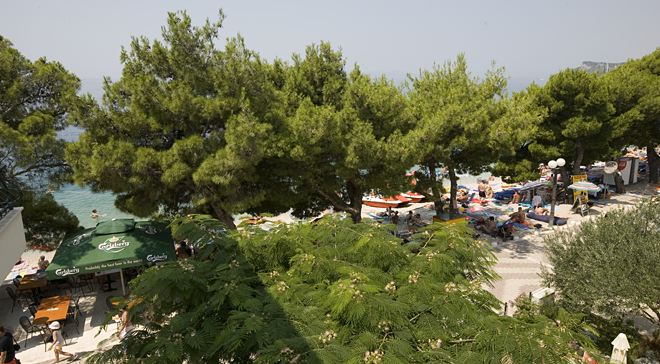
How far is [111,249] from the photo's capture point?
12.2m

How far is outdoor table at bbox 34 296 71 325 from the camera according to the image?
10994 millimetres

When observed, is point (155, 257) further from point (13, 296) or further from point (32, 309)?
Answer: point (13, 296)

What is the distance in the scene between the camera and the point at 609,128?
23.2 metres

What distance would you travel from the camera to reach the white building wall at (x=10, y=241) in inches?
352

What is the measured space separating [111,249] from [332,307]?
30.4ft

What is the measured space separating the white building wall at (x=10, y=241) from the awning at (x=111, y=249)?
1.56m

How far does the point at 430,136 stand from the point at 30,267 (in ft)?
61.2

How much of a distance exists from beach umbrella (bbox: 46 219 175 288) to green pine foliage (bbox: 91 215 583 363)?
17.0 ft

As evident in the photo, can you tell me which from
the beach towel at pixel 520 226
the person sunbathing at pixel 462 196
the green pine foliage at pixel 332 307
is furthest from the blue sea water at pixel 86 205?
the green pine foliage at pixel 332 307

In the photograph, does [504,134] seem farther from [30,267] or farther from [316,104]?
[30,267]

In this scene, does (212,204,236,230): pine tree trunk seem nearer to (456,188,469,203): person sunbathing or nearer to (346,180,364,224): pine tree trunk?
(346,180,364,224): pine tree trunk

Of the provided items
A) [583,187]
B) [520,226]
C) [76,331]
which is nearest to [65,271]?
[76,331]

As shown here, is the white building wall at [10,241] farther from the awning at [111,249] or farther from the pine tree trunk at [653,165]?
the pine tree trunk at [653,165]

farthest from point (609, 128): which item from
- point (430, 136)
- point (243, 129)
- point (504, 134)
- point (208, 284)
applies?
point (208, 284)
